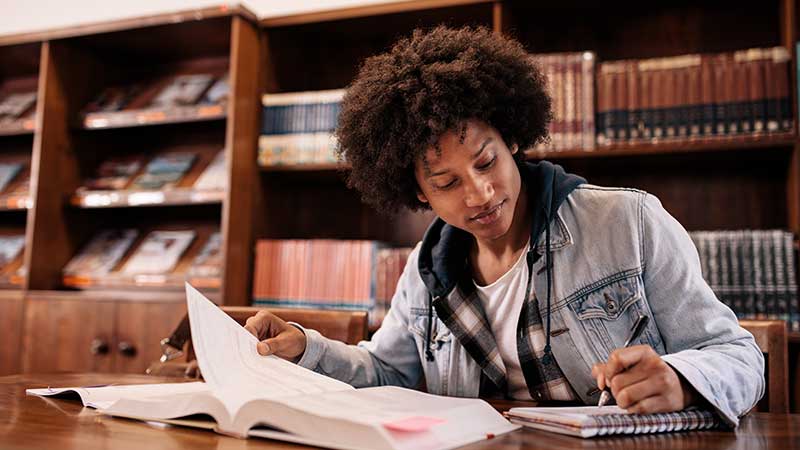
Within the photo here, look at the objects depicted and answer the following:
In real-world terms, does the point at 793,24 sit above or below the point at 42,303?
above

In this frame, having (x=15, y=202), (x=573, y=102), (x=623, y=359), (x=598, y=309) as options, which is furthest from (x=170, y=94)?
(x=623, y=359)

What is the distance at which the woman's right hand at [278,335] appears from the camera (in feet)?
3.70

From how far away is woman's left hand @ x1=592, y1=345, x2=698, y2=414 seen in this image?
796mm

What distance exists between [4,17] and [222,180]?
64.6 inches

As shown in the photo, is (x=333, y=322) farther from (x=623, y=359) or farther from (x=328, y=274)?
(x=328, y=274)

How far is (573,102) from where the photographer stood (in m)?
2.20

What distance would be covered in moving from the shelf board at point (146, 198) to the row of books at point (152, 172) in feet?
0.26

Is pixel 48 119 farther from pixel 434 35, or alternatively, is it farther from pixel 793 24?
pixel 793 24

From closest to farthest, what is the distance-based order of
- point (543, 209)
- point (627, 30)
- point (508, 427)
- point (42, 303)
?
point (508, 427), point (543, 209), point (627, 30), point (42, 303)

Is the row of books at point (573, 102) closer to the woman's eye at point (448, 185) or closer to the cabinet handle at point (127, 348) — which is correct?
the woman's eye at point (448, 185)

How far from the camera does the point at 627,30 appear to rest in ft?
8.11

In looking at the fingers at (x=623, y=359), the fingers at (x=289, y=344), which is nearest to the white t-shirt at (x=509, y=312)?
the fingers at (x=289, y=344)

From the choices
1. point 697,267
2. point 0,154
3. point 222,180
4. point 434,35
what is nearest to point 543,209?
point 697,267

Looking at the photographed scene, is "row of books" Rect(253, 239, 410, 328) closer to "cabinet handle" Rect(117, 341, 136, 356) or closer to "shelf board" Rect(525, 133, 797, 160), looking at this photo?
"cabinet handle" Rect(117, 341, 136, 356)
